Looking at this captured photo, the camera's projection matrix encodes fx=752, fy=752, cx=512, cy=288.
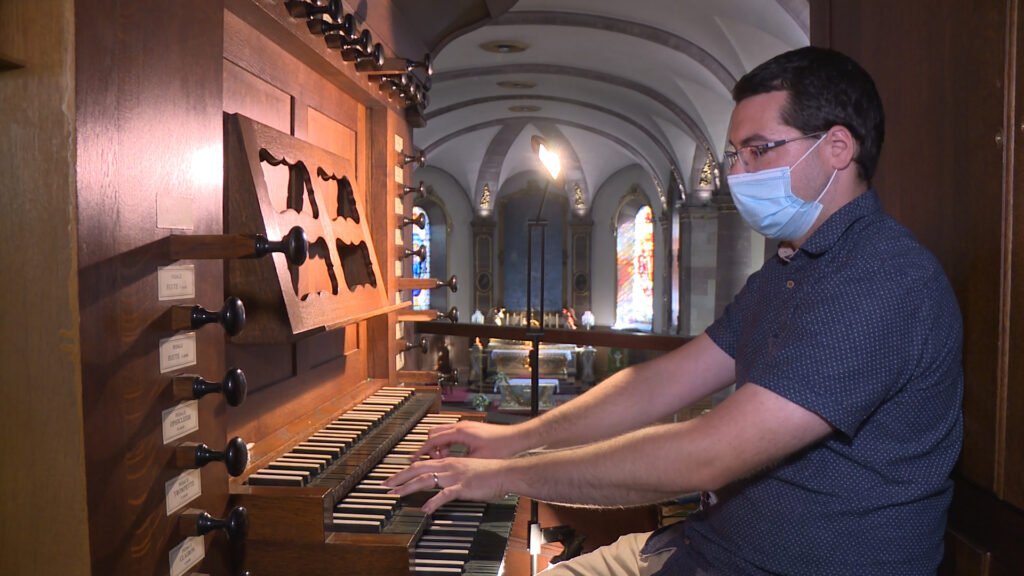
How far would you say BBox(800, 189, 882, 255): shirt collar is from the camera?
1551mm

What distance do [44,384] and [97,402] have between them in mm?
82

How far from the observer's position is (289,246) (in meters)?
1.50

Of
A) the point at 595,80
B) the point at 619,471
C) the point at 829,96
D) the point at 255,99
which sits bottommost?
the point at 619,471

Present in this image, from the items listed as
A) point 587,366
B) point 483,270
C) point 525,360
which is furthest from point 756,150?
point 483,270

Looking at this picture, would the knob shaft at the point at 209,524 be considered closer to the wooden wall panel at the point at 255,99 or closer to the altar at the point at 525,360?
the wooden wall panel at the point at 255,99

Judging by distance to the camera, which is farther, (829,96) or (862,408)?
(829,96)

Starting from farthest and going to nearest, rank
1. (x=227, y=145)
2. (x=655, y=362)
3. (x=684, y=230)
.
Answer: (x=684, y=230), (x=655, y=362), (x=227, y=145)

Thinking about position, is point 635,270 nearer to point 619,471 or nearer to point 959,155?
point 959,155

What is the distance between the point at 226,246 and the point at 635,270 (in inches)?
751

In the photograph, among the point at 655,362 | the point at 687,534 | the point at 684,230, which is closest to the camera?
the point at 687,534

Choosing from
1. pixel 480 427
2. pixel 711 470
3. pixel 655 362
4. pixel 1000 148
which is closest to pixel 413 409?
pixel 480 427

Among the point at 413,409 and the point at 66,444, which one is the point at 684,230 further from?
the point at 66,444

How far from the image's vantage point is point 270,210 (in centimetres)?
199

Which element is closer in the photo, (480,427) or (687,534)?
(687,534)
